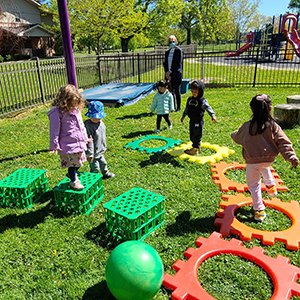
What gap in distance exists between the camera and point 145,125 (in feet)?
27.1

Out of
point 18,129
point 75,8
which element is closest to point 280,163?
point 18,129

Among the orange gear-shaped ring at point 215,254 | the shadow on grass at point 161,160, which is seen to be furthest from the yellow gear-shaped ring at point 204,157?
the orange gear-shaped ring at point 215,254

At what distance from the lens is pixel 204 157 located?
5.77 m

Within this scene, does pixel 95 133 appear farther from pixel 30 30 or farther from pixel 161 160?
pixel 30 30

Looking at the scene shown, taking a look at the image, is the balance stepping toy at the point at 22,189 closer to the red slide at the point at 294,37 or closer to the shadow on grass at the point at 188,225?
the shadow on grass at the point at 188,225

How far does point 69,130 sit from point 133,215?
4.92 ft

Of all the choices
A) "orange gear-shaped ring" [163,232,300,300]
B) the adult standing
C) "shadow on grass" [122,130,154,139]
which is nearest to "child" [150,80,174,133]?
"shadow on grass" [122,130,154,139]

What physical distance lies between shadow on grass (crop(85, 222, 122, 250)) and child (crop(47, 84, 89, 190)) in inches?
25.3

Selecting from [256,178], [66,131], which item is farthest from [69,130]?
[256,178]

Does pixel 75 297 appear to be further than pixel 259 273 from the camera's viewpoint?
No

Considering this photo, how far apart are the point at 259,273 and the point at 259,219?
3.01 ft

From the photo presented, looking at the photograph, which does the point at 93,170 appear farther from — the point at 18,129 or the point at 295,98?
the point at 295,98

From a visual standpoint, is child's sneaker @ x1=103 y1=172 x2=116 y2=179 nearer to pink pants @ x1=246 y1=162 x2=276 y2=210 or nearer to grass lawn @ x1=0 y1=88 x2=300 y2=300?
grass lawn @ x1=0 y1=88 x2=300 y2=300

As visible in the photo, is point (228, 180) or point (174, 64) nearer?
point (228, 180)
